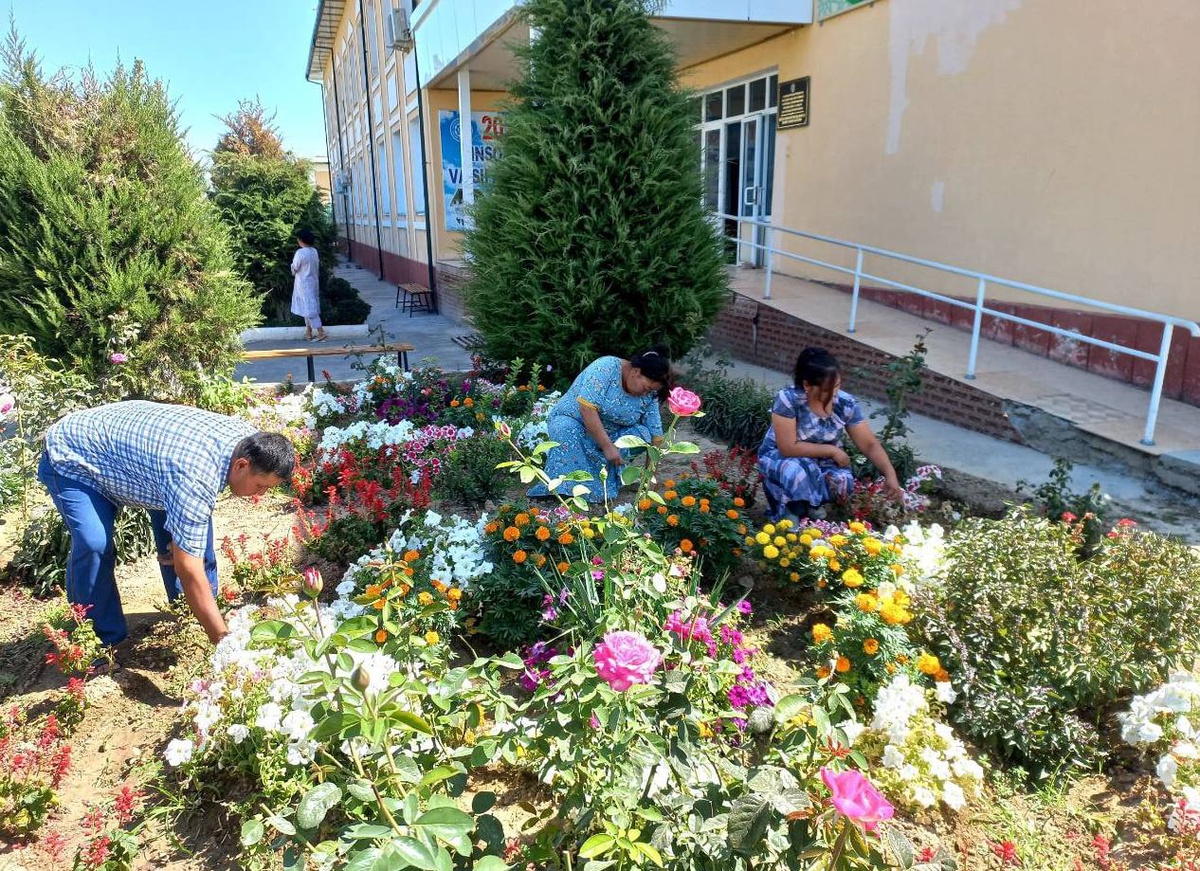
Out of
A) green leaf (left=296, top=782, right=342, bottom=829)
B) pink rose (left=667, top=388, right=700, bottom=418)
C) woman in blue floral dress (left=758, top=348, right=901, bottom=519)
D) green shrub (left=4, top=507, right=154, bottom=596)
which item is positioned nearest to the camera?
green leaf (left=296, top=782, right=342, bottom=829)

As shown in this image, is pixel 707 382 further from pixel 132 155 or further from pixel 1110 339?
pixel 132 155

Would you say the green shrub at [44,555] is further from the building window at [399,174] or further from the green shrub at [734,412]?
the building window at [399,174]

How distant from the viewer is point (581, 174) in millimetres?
5867

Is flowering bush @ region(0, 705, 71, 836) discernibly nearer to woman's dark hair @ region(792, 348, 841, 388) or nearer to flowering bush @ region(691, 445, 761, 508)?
flowering bush @ region(691, 445, 761, 508)

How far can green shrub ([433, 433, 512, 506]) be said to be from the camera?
4.46m

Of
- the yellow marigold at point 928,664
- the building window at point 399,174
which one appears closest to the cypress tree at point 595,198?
the yellow marigold at point 928,664

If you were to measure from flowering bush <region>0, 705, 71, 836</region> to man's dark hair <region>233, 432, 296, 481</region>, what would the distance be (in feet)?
3.43

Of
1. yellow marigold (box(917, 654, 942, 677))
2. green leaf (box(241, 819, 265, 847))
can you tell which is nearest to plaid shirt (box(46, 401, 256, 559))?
green leaf (box(241, 819, 265, 847))

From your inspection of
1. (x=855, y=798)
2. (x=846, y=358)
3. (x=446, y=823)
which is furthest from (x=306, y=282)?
(x=855, y=798)

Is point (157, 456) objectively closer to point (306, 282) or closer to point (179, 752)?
point (179, 752)

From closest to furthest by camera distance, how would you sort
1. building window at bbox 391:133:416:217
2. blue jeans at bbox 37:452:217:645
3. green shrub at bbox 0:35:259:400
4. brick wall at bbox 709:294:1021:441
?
1. blue jeans at bbox 37:452:217:645
2. green shrub at bbox 0:35:259:400
3. brick wall at bbox 709:294:1021:441
4. building window at bbox 391:133:416:217

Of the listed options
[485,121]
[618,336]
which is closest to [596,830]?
[618,336]

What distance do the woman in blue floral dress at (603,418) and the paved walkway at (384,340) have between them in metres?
2.65

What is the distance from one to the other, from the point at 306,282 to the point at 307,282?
14 mm
